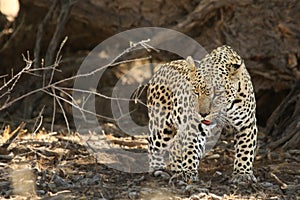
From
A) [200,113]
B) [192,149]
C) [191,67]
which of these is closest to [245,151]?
[192,149]

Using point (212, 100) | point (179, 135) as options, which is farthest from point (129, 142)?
point (212, 100)

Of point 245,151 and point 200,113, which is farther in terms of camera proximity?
point 245,151

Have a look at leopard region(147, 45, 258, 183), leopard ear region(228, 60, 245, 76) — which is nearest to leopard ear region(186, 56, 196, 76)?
leopard region(147, 45, 258, 183)

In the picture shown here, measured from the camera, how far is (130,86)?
40.1ft

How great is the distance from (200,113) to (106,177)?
4.54 ft

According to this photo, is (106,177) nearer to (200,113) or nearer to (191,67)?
(200,113)

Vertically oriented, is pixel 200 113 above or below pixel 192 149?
above

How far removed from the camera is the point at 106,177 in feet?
24.9

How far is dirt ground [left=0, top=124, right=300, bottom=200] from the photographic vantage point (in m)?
6.69

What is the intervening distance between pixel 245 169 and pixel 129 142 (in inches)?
106

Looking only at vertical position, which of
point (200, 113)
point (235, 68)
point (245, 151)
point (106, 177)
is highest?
point (235, 68)

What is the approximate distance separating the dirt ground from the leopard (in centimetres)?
24

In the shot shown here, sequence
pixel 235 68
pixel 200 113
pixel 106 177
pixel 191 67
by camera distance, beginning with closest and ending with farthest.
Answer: pixel 200 113
pixel 235 68
pixel 191 67
pixel 106 177

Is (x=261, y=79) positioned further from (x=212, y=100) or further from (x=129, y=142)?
(x=212, y=100)
